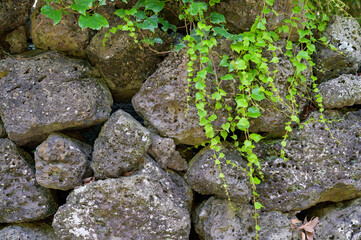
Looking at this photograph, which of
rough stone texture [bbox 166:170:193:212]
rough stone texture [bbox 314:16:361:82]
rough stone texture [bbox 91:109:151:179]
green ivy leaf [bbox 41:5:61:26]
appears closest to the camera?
green ivy leaf [bbox 41:5:61:26]

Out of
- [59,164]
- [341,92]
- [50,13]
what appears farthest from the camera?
[341,92]

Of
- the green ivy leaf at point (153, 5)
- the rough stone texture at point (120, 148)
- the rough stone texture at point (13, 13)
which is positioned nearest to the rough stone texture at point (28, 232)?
the rough stone texture at point (120, 148)

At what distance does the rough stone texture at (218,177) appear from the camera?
1896 millimetres

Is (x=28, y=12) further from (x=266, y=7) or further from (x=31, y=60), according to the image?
(x=266, y=7)

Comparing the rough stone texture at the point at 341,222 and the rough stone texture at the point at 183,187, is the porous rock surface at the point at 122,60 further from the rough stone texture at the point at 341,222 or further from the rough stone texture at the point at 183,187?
the rough stone texture at the point at 341,222

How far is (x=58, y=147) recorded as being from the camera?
1.88m

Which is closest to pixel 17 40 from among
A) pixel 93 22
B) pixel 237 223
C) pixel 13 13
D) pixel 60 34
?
pixel 13 13

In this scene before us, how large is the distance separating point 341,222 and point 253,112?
892 mm

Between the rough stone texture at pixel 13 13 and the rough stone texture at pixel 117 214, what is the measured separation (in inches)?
43.2

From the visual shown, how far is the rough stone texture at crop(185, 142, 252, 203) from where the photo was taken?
1.90m

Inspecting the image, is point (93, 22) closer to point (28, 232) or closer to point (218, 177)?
point (218, 177)

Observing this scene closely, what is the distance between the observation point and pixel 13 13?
1970mm

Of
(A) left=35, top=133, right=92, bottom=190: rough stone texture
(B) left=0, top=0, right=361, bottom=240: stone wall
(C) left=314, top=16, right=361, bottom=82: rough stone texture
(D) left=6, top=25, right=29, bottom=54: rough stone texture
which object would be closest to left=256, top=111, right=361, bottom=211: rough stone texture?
(B) left=0, top=0, right=361, bottom=240: stone wall

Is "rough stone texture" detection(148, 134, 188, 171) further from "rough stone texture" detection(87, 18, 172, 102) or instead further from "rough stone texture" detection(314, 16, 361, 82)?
"rough stone texture" detection(314, 16, 361, 82)
